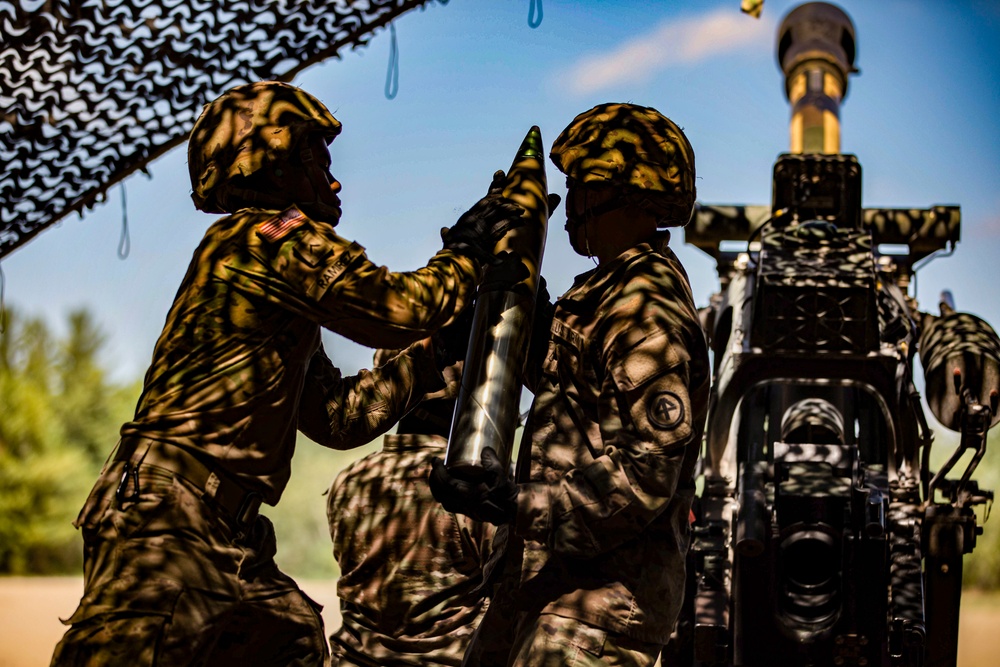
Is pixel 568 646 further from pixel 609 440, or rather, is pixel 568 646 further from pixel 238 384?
pixel 238 384

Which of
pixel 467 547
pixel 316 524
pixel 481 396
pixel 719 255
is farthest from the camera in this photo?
pixel 316 524

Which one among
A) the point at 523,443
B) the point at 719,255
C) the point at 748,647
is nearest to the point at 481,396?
the point at 523,443

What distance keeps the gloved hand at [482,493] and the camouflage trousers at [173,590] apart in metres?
0.57

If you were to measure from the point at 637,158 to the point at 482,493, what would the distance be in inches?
38.6

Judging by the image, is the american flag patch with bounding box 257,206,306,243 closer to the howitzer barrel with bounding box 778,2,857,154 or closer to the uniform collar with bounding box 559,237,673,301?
the uniform collar with bounding box 559,237,673,301

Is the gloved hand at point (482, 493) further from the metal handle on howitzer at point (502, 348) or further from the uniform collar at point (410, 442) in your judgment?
the uniform collar at point (410, 442)

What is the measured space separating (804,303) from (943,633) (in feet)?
5.86

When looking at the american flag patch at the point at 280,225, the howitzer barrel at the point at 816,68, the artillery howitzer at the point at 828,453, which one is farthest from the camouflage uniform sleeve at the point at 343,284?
the howitzer barrel at the point at 816,68

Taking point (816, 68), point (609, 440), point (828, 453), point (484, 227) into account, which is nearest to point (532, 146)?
point (484, 227)

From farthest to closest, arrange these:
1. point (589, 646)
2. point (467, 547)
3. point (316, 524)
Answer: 1. point (316, 524)
2. point (467, 547)
3. point (589, 646)

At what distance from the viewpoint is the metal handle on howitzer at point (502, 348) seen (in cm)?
368

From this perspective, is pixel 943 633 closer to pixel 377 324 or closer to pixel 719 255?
pixel 719 255

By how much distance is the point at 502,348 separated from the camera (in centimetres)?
386

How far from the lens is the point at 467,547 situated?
A: 16.5 ft
